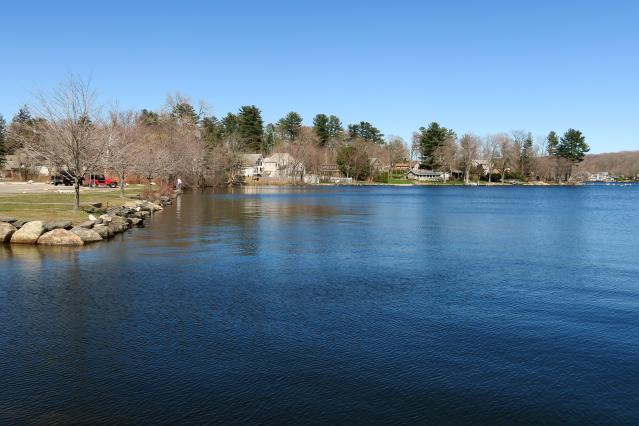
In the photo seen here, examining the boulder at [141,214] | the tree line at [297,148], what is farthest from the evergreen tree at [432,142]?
the boulder at [141,214]

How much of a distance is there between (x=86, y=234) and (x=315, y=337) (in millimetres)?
17808

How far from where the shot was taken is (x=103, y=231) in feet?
88.6

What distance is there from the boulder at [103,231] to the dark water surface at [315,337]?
3662 mm

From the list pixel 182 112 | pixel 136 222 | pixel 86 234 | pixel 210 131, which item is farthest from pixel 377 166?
pixel 86 234

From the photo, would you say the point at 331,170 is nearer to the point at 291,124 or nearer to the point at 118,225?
the point at 291,124

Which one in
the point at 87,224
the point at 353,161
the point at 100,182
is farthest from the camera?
the point at 353,161

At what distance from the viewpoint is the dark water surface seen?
8344 mm

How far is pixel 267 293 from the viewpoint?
15578 millimetres

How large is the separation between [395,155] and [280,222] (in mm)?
148389

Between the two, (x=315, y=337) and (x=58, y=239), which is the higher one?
(x=58, y=239)

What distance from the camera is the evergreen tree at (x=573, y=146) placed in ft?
553

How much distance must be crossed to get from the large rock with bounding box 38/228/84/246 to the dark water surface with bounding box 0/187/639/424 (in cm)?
118

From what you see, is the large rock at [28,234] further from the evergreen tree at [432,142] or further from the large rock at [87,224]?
the evergreen tree at [432,142]

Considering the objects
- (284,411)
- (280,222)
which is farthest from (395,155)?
(284,411)
